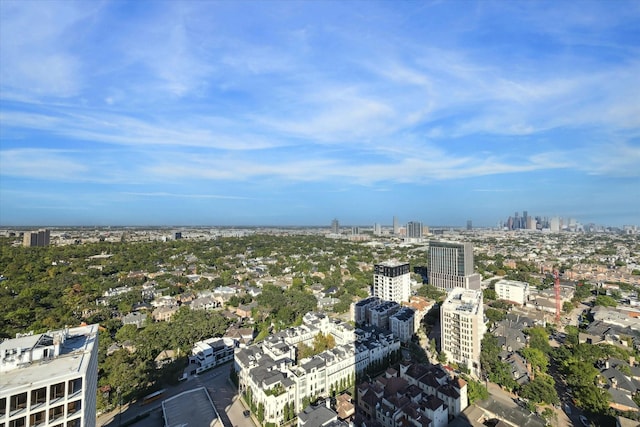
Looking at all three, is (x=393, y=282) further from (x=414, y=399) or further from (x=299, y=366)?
(x=299, y=366)

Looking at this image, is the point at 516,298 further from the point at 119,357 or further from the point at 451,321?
the point at 119,357

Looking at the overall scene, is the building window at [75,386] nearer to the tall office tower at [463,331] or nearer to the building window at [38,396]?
the building window at [38,396]

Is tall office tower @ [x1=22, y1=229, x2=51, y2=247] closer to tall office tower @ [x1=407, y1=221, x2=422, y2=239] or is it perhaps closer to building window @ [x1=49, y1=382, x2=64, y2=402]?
building window @ [x1=49, y1=382, x2=64, y2=402]

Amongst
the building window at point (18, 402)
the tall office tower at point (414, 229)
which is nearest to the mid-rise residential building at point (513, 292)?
the building window at point (18, 402)

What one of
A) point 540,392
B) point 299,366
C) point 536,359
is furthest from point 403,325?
point 299,366

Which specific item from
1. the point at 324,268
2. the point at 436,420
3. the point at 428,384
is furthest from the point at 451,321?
the point at 324,268
